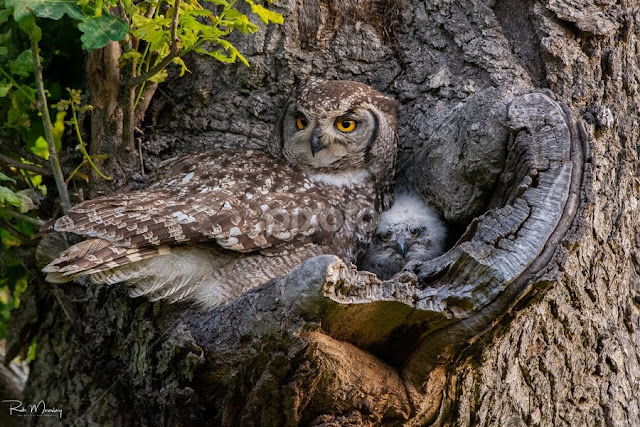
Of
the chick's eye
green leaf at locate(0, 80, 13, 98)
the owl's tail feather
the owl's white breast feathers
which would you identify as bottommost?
the owl's tail feather

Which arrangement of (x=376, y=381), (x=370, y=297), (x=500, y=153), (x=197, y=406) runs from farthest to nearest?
(x=500, y=153) < (x=197, y=406) < (x=376, y=381) < (x=370, y=297)

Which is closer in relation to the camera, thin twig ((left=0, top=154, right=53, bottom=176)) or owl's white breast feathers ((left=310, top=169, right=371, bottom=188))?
thin twig ((left=0, top=154, right=53, bottom=176))

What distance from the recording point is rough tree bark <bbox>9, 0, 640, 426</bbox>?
205 centimetres

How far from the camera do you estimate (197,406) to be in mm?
2299

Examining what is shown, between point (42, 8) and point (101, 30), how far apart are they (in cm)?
19

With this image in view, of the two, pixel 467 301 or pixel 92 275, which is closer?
pixel 467 301

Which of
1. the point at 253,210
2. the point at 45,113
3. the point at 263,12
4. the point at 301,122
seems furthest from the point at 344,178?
the point at 45,113

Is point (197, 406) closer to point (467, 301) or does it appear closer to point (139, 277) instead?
point (139, 277)

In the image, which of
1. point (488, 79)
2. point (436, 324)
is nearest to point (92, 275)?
point (436, 324)

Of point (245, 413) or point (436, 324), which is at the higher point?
point (436, 324)

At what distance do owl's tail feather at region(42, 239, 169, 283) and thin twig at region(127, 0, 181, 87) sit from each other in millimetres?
620

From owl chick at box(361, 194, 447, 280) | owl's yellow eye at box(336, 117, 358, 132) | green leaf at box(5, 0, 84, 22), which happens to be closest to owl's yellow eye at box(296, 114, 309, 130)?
owl's yellow eye at box(336, 117, 358, 132)

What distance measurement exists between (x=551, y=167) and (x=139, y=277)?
1.41 meters

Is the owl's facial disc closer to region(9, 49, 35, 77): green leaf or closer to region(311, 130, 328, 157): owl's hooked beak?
region(311, 130, 328, 157): owl's hooked beak
